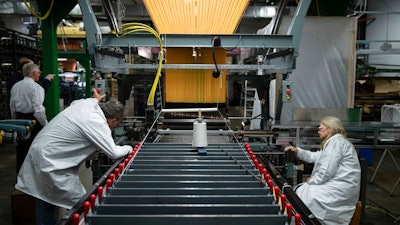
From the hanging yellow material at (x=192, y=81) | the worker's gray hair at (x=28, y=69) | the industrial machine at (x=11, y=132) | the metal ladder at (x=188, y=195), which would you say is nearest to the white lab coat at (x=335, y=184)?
the metal ladder at (x=188, y=195)

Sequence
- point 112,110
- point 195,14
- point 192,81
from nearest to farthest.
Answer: point 112,110, point 195,14, point 192,81

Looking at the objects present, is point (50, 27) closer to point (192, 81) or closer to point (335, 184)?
point (192, 81)

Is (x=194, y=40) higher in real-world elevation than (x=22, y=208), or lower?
higher

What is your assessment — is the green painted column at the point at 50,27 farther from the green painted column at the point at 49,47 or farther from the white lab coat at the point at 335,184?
the white lab coat at the point at 335,184

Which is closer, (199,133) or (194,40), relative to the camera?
(199,133)

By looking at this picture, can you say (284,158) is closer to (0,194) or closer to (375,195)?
(375,195)

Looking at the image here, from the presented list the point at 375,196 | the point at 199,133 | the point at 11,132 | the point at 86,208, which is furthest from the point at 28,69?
the point at 375,196

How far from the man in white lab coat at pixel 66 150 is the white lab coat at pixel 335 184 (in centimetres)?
162

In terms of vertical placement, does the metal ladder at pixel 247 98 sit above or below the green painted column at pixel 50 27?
below

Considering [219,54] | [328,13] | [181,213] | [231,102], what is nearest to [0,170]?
[219,54]

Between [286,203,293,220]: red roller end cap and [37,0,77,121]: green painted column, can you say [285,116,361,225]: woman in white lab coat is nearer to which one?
[286,203,293,220]: red roller end cap

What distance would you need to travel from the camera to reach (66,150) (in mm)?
2158

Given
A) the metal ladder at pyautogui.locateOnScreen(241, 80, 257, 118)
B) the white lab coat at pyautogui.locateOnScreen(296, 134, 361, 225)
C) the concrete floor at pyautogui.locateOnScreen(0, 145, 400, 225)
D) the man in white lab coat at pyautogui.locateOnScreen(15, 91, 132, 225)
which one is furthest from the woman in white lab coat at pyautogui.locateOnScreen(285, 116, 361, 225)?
the metal ladder at pyautogui.locateOnScreen(241, 80, 257, 118)

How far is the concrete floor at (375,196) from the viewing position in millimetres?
3773
